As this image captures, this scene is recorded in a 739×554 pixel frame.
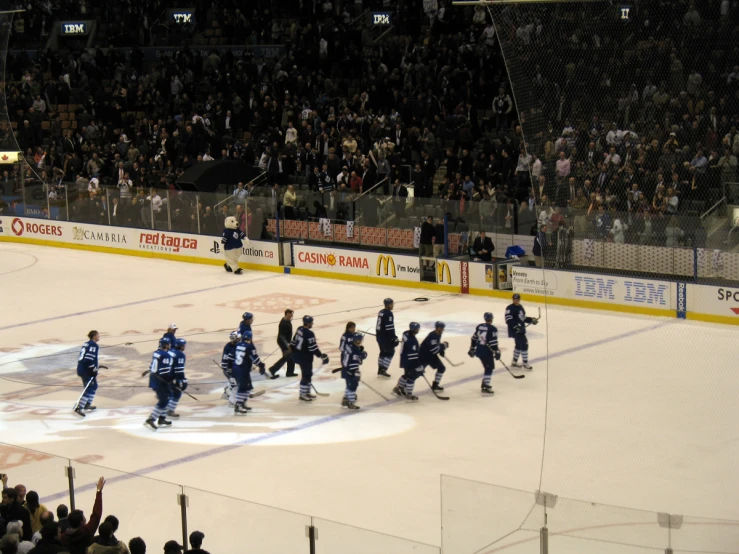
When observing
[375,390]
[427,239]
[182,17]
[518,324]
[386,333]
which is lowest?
[375,390]

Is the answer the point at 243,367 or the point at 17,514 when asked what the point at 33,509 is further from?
the point at 243,367

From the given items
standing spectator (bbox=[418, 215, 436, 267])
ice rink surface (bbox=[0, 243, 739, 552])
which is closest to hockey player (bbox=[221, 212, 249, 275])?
standing spectator (bbox=[418, 215, 436, 267])

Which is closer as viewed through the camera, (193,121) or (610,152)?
(610,152)

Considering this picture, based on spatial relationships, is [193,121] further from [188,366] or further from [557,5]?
[557,5]

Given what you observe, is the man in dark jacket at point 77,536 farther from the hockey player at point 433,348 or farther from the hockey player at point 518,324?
the hockey player at point 518,324

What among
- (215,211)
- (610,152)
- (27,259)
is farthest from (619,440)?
(27,259)

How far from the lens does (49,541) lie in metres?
8.31

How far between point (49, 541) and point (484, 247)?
52.0ft

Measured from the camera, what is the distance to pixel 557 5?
37.4ft

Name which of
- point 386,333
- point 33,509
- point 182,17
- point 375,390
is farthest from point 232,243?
point 33,509

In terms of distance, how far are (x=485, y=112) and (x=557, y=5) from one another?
59.1 ft

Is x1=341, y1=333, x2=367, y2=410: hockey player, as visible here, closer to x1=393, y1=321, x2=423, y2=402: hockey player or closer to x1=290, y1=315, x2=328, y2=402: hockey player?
x1=290, y1=315, x2=328, y2=402: hockey player

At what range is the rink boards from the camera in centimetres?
2034

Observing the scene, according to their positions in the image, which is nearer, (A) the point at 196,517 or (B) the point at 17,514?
(B) the point at 17,514
